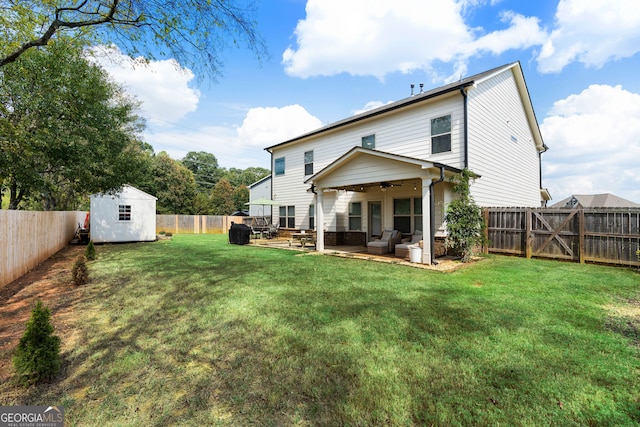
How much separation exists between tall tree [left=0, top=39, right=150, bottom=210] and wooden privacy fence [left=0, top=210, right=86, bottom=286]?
1.50 meters

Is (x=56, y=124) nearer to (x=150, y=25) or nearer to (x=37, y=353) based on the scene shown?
(x=150, y=25)

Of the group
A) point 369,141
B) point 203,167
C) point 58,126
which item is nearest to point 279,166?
point 369,141

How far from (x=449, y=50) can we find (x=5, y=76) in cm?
1502

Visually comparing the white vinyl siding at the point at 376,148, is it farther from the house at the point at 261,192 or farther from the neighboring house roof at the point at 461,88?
the house at the point at 261,192

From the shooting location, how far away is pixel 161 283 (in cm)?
638

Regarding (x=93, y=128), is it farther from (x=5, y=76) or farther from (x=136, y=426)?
(x=136, y=426)

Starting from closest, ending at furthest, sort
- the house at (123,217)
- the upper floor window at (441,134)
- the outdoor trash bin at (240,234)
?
1. the upper floor window at (441,134)
2. the outdoor trash bin at (240,234)
3. the house at (123,217)

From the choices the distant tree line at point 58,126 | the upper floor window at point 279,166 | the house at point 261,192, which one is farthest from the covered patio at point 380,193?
the house at point 261,192

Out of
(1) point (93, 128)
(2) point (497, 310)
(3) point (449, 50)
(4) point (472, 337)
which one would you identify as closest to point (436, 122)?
(3) point (449, 50)

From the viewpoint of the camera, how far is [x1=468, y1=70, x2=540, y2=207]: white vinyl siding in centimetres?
1016

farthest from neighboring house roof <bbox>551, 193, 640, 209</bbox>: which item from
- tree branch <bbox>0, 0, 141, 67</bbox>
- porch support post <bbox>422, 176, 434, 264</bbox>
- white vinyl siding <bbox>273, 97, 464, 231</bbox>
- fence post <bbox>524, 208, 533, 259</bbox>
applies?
tree branch <bbox>0, 0, 141, 67</bbox>

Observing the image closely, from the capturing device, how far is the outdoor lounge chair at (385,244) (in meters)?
10.6

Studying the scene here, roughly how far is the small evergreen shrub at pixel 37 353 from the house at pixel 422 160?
8035 mm

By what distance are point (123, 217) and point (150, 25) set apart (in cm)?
1341
